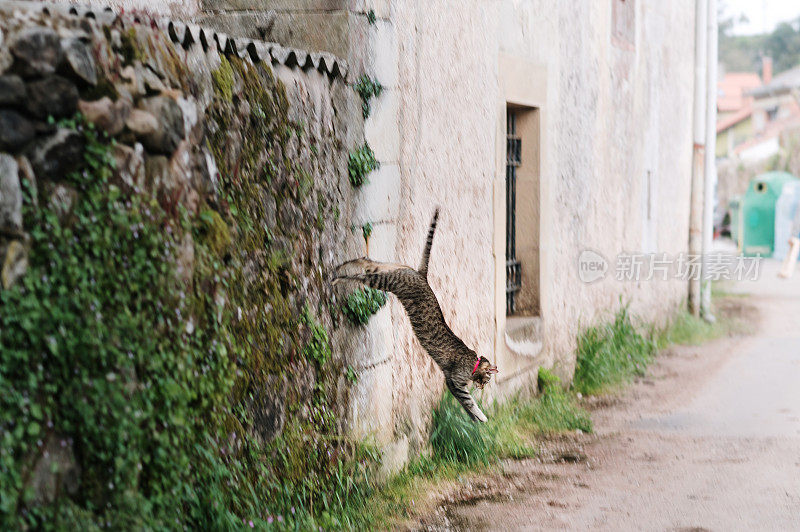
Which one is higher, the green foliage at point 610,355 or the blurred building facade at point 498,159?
the blurred building facade at point 498,159

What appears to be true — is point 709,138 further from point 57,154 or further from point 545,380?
point 57,154

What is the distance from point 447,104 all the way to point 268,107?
2.03 m

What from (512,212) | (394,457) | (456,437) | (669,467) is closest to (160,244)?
(394,457)

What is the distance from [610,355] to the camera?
880 centimetres

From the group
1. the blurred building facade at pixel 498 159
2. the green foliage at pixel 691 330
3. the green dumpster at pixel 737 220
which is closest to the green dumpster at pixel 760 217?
the green dumpster at pixel 737 220

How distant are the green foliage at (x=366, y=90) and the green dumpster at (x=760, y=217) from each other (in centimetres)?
1739

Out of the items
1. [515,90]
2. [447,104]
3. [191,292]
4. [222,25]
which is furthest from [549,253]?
[191,292]

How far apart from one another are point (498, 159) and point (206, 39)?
131 inches

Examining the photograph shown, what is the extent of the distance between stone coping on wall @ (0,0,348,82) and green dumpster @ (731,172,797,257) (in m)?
17.8

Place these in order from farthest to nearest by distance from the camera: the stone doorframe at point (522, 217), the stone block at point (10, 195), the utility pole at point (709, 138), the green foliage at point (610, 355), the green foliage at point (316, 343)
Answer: the utility pole at point (709, 138) → the green foliage at point (610, 355) → the stone doorframe at point (522, 217) → the green foliage at point (316, 343) → the stone block at point (10, 195)

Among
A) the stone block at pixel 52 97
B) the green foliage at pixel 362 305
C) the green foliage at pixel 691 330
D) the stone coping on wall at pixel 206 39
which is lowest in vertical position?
the green foliage at pixel 691 330

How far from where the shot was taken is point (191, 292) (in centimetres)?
348

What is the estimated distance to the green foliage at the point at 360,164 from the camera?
491cm

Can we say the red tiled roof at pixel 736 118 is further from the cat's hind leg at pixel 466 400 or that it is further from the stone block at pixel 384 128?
the stone block at pixel 384 128
